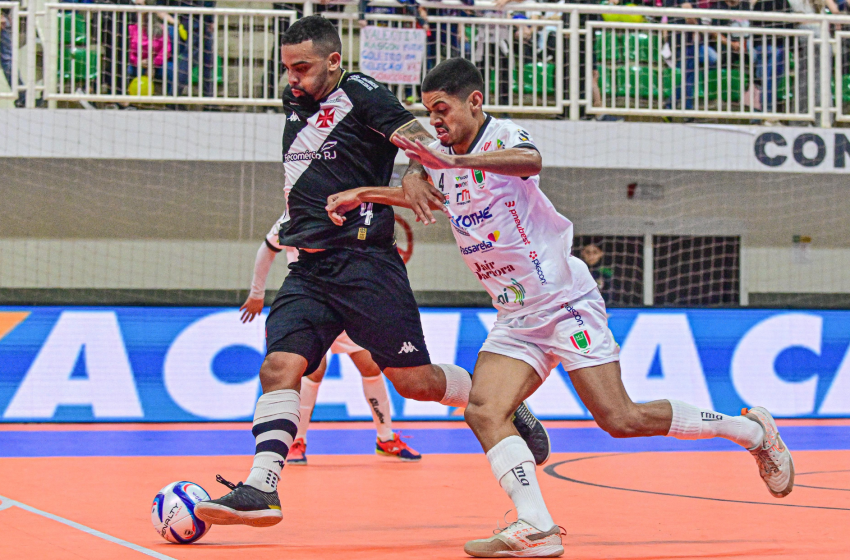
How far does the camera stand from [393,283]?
4.34 metres

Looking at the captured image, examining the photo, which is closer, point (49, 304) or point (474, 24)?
point (49, 304)

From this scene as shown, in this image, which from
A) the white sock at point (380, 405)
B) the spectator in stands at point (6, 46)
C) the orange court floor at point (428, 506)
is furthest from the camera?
the spectator in stands at point (6, 46)

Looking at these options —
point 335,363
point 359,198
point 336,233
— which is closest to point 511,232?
point 359,198

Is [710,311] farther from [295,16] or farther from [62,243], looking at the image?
[62,243]

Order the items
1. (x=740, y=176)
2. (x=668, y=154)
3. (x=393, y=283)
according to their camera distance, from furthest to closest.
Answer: (x=740, y=176)
(x=668, y=154)
(x=393, y=283)

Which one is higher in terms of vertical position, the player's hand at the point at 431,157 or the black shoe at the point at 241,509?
the player's hand at the point at 431,157

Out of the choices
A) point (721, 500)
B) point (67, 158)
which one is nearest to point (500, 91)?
point (67, 158)

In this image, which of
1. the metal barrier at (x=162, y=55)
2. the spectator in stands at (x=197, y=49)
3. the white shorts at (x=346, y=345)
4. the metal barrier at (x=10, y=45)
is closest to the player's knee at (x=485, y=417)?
the white shorts at (x=346, y=345)

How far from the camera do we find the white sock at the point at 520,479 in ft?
12.3

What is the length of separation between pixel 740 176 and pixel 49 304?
9.97 meters

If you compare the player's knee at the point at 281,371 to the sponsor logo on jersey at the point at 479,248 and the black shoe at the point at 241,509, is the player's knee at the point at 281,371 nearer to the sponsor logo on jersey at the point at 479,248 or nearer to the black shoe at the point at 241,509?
the black shoe at the point at 241,509

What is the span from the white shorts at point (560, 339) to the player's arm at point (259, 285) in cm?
260

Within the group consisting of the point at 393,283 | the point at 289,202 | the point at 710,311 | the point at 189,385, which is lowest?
the point at 189,385

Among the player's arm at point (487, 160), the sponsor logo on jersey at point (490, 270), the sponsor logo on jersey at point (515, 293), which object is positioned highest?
the player's arm at point (487, 160)
